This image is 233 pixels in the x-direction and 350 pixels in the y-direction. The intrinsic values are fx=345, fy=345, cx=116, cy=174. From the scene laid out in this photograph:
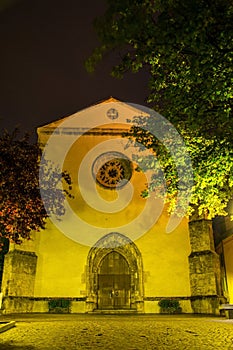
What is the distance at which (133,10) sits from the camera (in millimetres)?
6191

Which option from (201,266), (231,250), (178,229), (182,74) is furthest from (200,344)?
(231,250)

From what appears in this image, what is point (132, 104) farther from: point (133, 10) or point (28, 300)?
point (133, 10)

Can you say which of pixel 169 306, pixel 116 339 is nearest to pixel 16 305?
pixel 169 306

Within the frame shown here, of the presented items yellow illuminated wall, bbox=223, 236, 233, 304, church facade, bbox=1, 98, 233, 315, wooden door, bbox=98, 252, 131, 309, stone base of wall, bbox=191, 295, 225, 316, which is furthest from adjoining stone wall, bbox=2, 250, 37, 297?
yellow illuminated wall, bbox=223, 236, 233, 304

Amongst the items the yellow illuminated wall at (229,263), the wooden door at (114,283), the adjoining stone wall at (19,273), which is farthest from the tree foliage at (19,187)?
the yellow illuminated wall at (229,263)

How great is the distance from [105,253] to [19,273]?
4590 mm

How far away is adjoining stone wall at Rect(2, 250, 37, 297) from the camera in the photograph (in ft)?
54.8

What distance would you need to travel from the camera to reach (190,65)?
796 cm

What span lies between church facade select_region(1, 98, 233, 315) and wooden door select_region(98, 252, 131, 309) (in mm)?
51

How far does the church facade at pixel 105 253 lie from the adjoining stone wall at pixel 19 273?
0.15 ft

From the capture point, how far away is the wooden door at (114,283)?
18109 millimetres

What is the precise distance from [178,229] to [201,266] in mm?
2396

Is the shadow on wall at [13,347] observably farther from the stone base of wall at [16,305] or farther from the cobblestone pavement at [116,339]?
the stone base of wall at [16,305]

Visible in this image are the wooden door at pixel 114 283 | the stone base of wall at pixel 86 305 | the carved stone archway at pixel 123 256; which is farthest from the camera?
the wooden door at pixel 114 283
